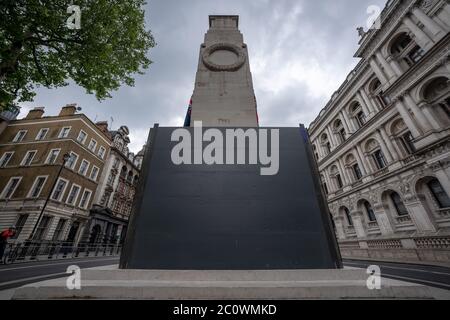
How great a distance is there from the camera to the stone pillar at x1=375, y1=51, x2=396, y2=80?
601 inches

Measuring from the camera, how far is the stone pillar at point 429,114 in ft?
39.6

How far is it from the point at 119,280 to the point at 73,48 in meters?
11.9

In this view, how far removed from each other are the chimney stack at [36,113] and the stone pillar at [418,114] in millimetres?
39359

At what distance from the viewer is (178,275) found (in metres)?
2.67

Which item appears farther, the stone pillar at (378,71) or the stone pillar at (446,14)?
the stone pillar at (378,71)

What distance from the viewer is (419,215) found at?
12.6 m

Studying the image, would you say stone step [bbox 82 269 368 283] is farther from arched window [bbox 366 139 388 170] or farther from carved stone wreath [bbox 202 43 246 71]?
arched window [bbox 366 139 388 170]

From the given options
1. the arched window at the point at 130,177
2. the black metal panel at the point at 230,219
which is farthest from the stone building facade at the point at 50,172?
the black metal panel at the point at 230,219

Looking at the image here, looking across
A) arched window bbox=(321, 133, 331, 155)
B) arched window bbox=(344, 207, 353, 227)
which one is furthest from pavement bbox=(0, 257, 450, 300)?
arched window bbox=(321, 133, 331, 155)

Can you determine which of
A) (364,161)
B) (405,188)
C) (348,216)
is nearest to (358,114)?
(364,161)

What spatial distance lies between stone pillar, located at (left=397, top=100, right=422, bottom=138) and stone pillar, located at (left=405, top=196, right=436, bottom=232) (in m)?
4.60

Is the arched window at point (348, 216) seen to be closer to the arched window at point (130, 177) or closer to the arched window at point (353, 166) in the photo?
the arched window at point (353, 166)

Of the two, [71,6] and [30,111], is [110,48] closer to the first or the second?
[71,6]
